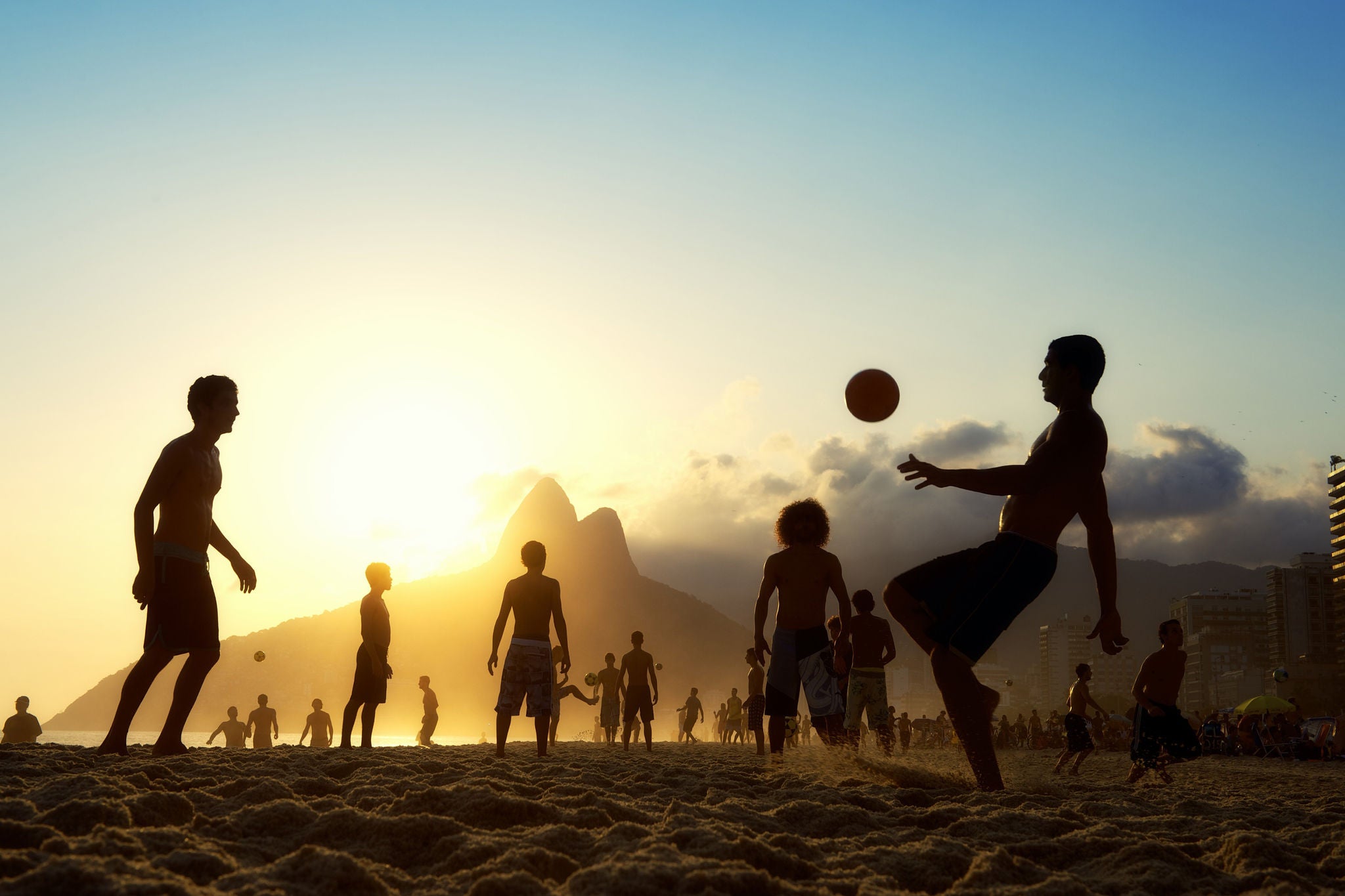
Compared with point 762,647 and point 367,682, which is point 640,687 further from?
point 762,647

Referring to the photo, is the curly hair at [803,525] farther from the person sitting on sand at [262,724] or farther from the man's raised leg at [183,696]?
the person sitting on sand at [262,724]

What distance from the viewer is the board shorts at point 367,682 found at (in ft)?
33.8

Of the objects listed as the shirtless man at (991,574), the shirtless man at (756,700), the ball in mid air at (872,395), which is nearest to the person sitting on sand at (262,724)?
the shirtless man at (756,700)

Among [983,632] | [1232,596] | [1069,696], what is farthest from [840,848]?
[1232,596]

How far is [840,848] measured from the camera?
3.42 m

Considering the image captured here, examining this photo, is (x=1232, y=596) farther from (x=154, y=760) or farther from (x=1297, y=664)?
(x=154, y=760)

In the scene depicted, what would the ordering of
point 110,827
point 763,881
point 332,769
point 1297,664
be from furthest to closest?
point 1297,664 < point 332,769 < point 110,827 < point 763,881

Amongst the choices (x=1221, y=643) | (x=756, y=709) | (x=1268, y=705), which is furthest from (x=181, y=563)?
(x=1221, y=643)

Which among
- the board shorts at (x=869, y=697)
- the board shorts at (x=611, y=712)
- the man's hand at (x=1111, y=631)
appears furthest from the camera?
the board shorts at (x=611, y=712)

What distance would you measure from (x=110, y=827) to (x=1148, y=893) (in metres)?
3.16

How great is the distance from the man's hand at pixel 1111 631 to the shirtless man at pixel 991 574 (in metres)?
0.42

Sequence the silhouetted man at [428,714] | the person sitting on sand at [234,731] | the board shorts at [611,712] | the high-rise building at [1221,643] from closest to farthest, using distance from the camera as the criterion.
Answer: the person sitting on sand at [234,731] → the silhouetted man at [428,714] → the board shorts at [611,712] → the high-rise building at [1221,643]

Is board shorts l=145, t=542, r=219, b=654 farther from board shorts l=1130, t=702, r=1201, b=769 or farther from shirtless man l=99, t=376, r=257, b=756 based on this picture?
board shorts l=1130, t=702, r=1201, b=769

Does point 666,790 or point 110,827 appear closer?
point 110,827
